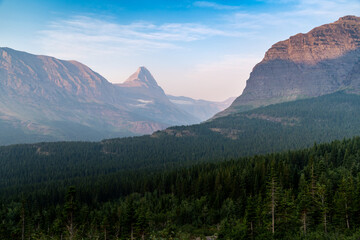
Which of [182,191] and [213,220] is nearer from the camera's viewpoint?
[213,220]

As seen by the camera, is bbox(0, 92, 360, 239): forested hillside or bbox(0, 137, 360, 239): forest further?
bbox(0, 92, 360, 239): forested hillside

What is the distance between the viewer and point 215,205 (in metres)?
91.2

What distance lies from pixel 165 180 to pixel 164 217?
129ft

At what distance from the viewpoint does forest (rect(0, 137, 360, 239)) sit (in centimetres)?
5222

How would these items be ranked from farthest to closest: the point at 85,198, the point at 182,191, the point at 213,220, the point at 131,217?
the point at 85,198
the point at 182,191
the point at 213,220
the point at 131,217

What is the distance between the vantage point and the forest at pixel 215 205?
52.2m

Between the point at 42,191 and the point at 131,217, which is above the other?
the point at 131,217

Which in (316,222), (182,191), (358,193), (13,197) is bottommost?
(13,197)

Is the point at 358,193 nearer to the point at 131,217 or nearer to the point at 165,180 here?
the point at 131,217

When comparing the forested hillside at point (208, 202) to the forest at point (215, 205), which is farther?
the forested hillside at point (208, 202)

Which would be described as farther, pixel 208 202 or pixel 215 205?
pixel 208 202

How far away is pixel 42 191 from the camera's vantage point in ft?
408

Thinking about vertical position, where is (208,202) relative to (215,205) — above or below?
above

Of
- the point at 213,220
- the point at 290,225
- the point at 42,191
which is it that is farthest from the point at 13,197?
the point at 290,225
